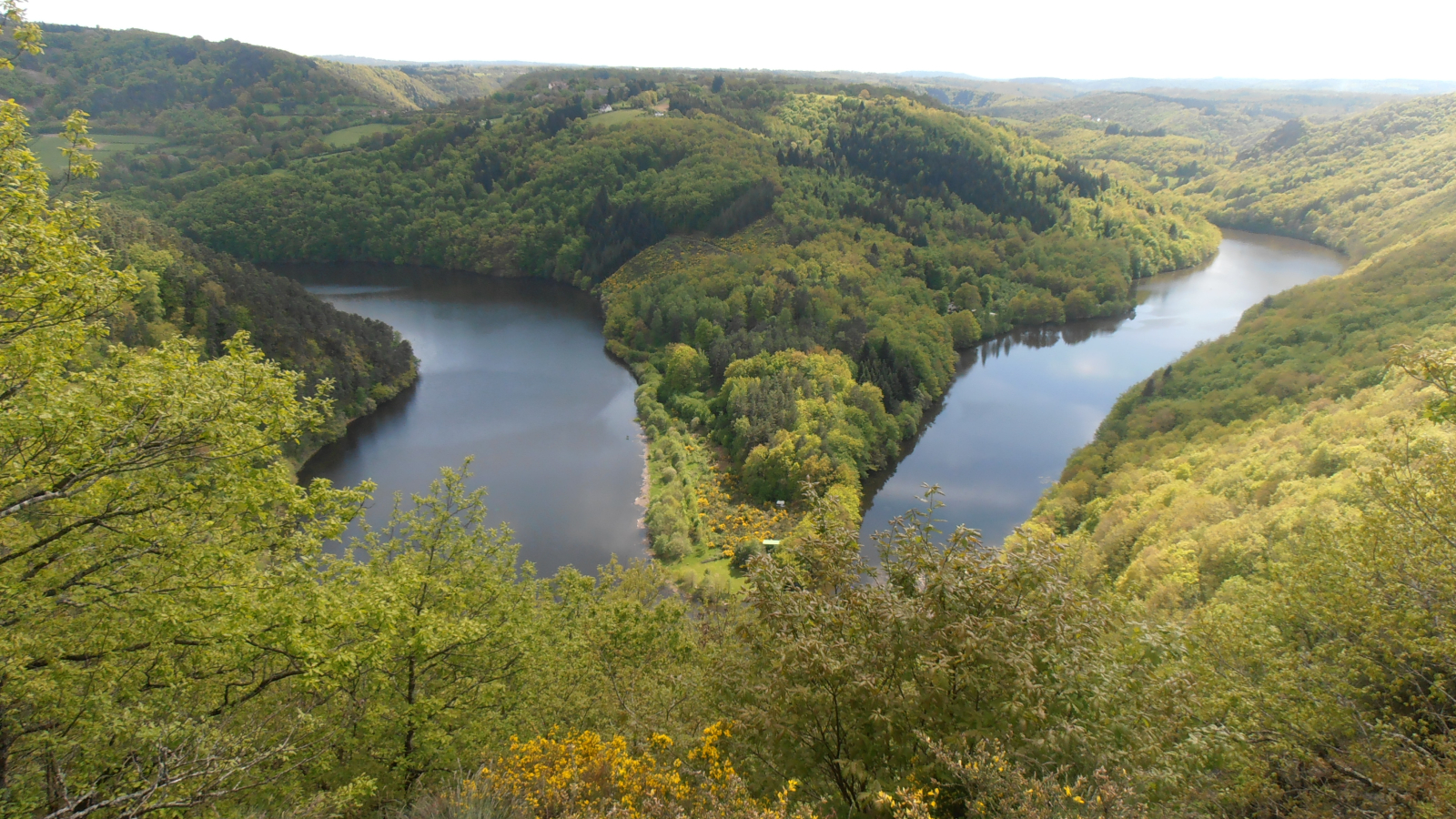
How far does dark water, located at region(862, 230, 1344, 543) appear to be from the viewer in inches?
1674

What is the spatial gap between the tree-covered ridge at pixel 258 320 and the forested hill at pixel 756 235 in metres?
20.7

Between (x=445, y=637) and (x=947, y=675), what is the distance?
7436 millimetres

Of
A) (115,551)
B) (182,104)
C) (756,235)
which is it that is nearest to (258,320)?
(115,551)

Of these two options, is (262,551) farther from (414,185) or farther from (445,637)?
(414,185)

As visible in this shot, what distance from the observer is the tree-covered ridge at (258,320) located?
41156 mm

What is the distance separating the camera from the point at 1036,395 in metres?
57.1

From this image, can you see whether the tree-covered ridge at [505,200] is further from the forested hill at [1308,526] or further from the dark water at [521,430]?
the forested hill at [1308,526]


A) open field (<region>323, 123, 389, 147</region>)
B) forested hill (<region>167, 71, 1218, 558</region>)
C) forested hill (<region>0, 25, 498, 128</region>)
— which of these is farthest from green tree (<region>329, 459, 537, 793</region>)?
forested hill (<region>0, 25, 498, 128</region>)

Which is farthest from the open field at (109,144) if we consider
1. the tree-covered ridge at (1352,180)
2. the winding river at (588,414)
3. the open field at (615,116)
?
the tree-covered ridge at (1352,180)

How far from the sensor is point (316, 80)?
15562 centimetres

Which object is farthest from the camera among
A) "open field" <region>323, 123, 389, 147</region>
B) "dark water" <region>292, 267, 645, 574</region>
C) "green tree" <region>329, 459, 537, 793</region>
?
"open field" <region>323, 123, 389, 147</region>

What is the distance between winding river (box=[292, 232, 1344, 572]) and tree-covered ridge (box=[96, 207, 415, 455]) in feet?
7.00

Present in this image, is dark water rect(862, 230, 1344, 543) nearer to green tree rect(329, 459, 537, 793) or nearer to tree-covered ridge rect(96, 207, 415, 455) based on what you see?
green tree rect(329, 459, 537, 793)

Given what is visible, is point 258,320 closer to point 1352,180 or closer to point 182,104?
point 182,104
